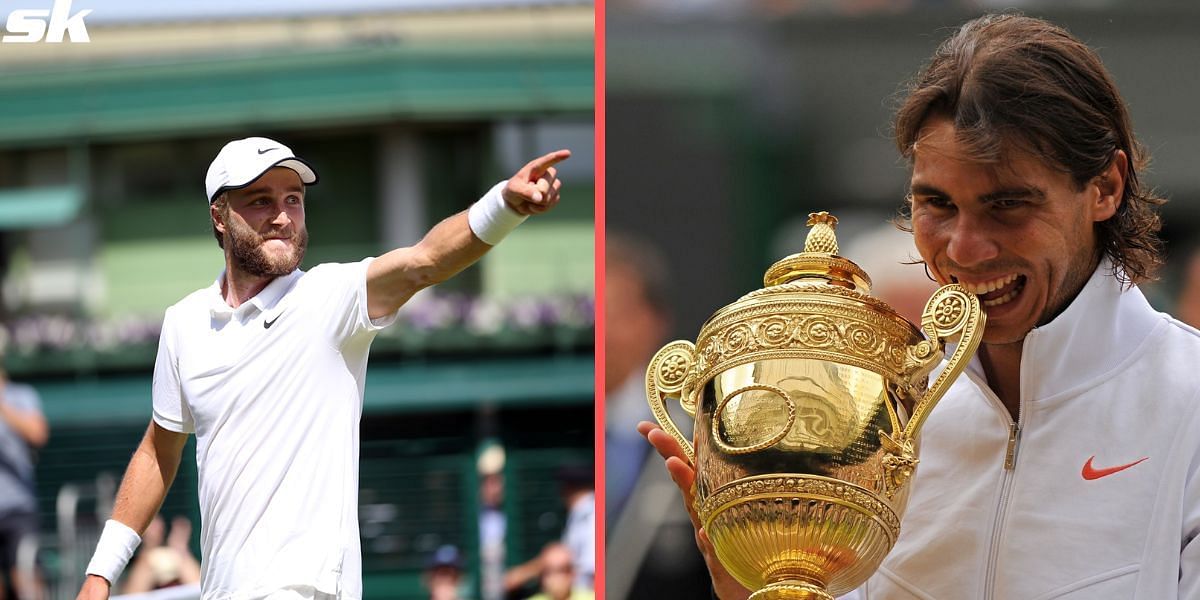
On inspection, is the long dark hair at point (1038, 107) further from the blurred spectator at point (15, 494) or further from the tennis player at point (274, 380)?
the blurred spectator at point (15, 494)

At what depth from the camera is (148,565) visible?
21.4ft

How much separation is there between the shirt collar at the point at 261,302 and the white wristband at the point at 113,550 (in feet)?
1.38

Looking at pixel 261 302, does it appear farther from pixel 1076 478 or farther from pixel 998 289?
pixel 1076 478

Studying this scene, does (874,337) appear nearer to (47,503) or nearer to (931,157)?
(931,157)

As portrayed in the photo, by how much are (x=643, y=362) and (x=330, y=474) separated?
330cm

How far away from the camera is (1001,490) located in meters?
2.67

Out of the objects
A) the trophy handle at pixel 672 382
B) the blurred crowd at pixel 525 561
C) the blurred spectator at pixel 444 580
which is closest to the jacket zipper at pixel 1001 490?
the trophy handle at pixel 672 382

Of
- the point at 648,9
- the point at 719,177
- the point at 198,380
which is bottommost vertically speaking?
the point at 198,380

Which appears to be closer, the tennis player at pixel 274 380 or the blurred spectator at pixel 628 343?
the tennis player at pixel 274 380

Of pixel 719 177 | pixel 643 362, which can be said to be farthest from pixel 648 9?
pixel 643 362

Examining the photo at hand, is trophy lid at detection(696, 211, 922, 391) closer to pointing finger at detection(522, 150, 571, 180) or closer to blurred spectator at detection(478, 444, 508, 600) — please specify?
pointing finger at detection(522, 150, 571, 180)

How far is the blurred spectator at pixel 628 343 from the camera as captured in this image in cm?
578

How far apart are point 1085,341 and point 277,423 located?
4.27ft

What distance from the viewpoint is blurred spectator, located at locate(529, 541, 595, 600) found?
736 centimetres
